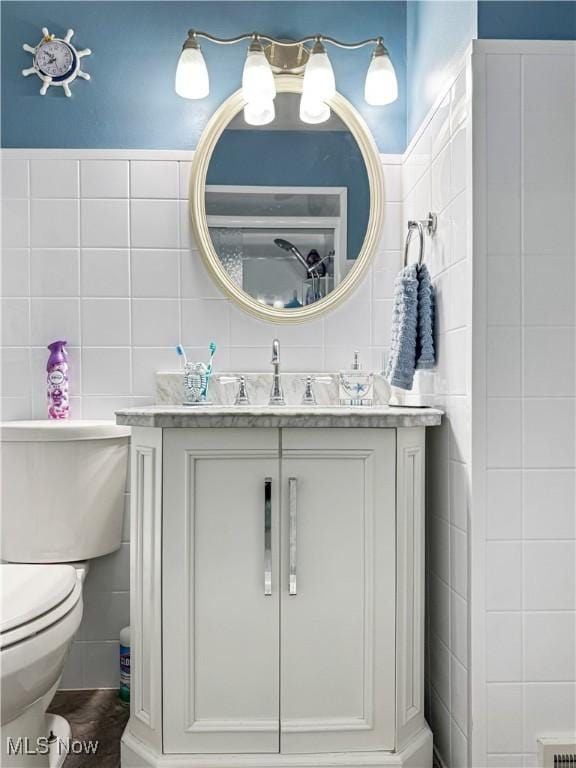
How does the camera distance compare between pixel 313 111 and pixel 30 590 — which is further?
pixel 313 111

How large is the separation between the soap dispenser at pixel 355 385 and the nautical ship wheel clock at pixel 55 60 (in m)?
1.17

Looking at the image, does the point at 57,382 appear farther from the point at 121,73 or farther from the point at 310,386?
the point at 121,73

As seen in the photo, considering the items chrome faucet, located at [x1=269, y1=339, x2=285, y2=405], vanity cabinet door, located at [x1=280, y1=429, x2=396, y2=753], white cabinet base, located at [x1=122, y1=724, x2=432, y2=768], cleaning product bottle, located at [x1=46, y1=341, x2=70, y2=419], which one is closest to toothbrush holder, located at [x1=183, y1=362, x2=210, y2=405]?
chrome faucet, located at [x1=269, y1=339, x2=285, y2=405]

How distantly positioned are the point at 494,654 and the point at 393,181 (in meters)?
1.32

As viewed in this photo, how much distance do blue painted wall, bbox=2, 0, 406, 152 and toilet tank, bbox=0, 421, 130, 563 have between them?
886 mm

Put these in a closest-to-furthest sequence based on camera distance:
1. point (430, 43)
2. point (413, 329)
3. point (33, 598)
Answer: point (33, 598)
point (413, 329)
point (430, 43)

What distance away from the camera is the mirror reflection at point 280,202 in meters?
1.88

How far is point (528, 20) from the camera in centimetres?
129

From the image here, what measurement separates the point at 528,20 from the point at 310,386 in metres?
1.02

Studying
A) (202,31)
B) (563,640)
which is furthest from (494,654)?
(202,31)

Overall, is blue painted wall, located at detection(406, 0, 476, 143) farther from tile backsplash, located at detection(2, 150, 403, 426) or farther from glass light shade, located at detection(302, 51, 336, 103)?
tile backsplash, located at detection(2, 150, 403, 426)

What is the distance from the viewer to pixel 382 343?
1.92 metres

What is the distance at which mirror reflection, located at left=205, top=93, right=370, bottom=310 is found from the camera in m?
1.88

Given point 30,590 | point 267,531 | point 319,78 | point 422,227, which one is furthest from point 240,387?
point 319,78
